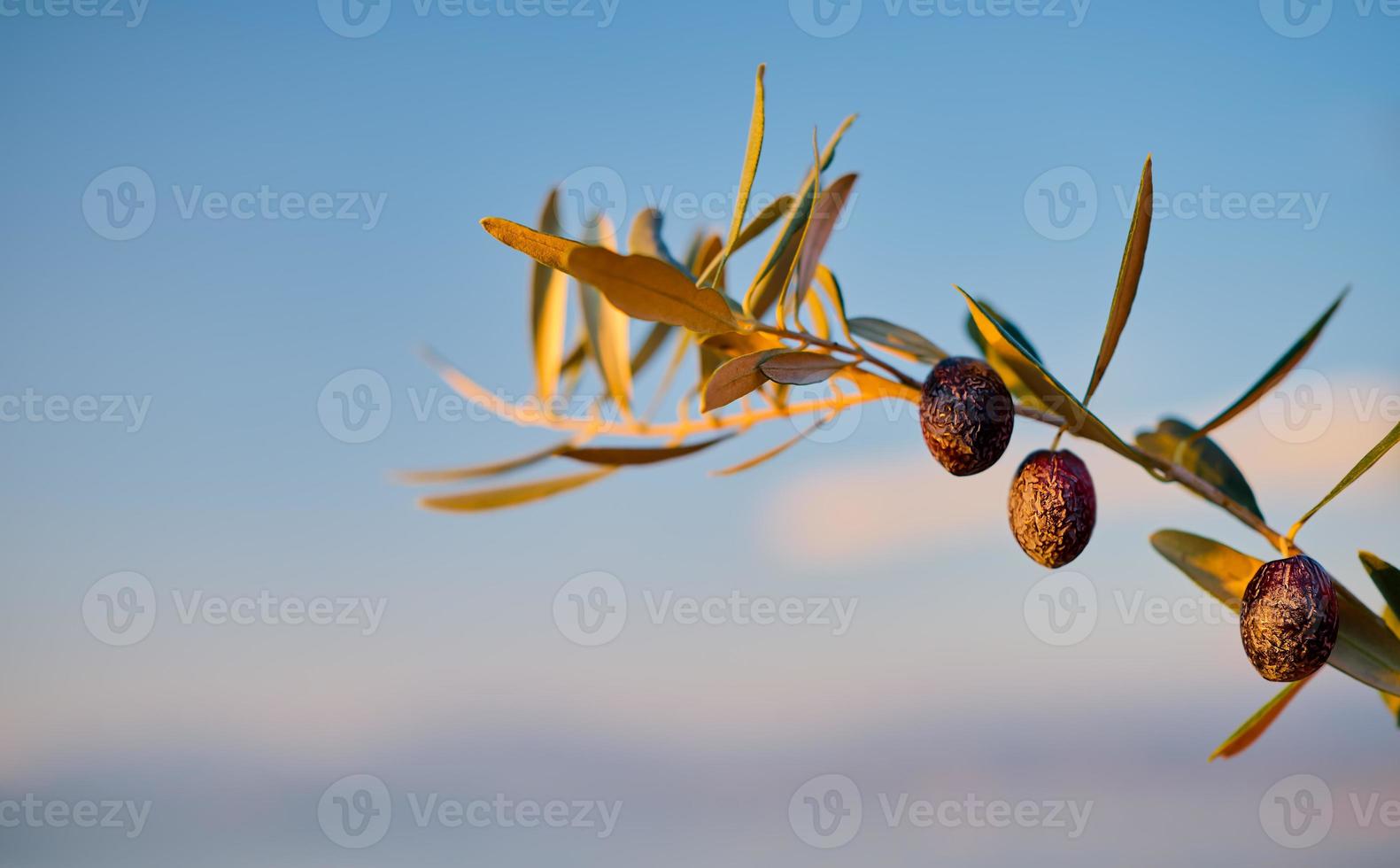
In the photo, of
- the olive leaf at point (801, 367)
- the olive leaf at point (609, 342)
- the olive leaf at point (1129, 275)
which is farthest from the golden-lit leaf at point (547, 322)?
the olive leaf at point (1129, 275)

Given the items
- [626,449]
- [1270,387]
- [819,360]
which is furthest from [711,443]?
[1270,387]

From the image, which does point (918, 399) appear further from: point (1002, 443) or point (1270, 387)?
point (1270, 387)

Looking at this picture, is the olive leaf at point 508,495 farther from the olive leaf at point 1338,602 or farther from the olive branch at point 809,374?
the olive leaf at point 1338,602

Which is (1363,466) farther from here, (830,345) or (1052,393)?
(830,345)

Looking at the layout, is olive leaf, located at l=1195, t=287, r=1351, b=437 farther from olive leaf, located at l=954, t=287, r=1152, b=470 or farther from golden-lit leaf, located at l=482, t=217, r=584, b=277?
golden-lit leaf, located at l=482, t=217, r=584, b=277

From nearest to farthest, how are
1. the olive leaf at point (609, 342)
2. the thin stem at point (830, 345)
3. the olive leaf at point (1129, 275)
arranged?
the olive leaf at point (1129, 275) → the thin stem at point (830, 345) → the olive leaf at point (609, 342)

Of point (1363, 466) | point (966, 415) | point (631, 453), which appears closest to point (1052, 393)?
point (966, 415)
